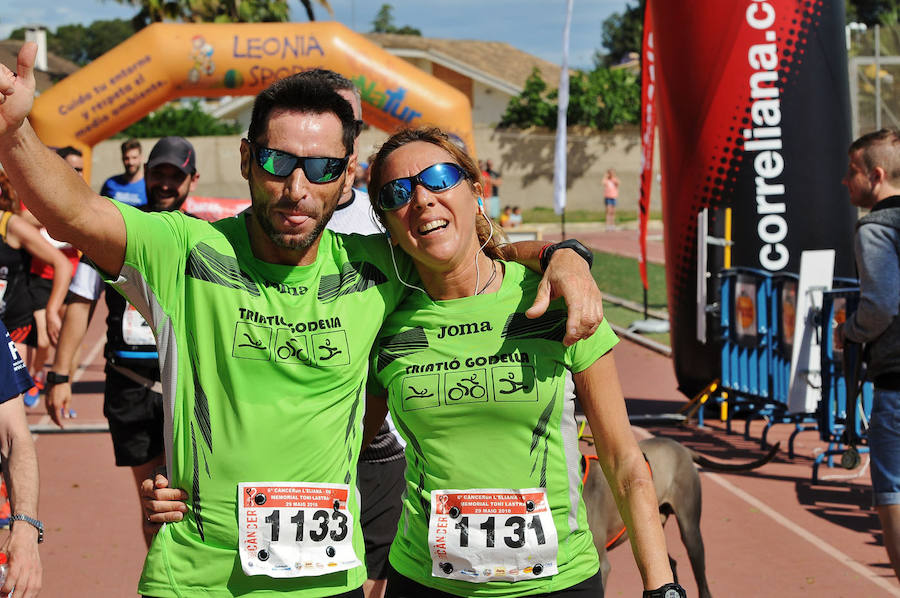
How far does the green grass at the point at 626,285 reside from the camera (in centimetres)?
1634

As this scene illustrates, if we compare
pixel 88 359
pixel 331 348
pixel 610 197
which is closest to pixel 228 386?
pixel 331 348

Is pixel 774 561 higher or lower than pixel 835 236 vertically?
lower

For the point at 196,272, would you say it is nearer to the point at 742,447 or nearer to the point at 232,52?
the point at 742,447

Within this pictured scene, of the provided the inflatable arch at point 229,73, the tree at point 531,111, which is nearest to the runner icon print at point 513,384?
the inflatable arch at point 229,73

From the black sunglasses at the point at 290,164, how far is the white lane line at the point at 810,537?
4.22m

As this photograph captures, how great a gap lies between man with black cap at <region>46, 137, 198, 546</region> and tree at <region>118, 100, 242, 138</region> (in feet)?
114

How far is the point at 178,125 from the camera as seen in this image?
39.2 metres

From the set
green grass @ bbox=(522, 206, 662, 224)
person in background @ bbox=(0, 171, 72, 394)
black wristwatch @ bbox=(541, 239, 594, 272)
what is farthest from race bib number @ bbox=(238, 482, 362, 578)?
green grass @ bbox=(522, 206, 662, 224)

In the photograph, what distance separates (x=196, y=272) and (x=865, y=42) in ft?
75.7

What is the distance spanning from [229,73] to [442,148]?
11481 millimetres

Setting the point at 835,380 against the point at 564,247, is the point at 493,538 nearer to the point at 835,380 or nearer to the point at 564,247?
the point at 564,247

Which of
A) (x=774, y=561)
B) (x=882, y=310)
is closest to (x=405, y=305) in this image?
(x=882, y=310)

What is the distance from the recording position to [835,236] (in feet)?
30.0

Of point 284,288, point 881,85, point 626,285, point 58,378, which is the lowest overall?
point 626,285
